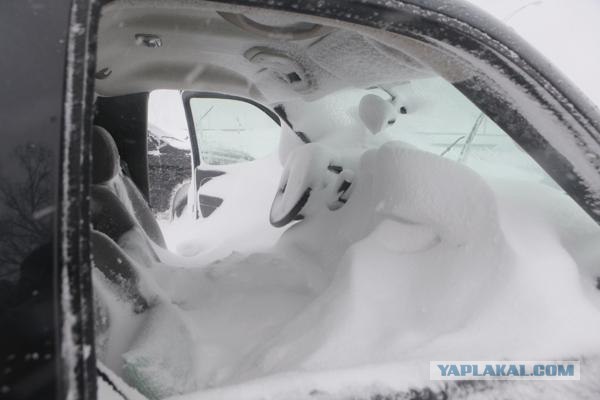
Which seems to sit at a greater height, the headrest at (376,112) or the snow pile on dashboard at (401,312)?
the headrest at (376,112)

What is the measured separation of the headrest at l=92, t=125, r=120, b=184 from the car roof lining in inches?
12.9

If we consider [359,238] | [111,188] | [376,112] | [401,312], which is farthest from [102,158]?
[401,312]

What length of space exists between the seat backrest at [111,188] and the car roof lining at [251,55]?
365 mm

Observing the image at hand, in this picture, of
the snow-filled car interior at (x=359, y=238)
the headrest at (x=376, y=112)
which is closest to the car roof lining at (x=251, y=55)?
the snow-filled car interior at (x=359, y=238)

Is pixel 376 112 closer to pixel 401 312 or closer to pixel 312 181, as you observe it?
pixel 312 181

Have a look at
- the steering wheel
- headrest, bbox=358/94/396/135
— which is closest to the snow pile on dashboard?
the steering wheel

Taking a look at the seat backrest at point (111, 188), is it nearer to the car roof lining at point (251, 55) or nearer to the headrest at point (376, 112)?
the car roof lining at point (251, 55)

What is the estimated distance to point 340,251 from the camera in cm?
181

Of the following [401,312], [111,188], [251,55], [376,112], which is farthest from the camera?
[376,112]

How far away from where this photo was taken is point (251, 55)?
6.03 ft

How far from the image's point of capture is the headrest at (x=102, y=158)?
1966mm

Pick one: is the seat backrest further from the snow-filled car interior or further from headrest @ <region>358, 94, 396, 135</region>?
headrest @ <region>358, 94, 396, 135</region>

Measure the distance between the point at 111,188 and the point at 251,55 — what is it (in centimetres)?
91

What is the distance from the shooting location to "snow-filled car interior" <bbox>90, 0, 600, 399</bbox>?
3.17ft
